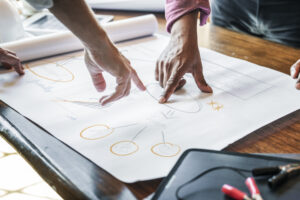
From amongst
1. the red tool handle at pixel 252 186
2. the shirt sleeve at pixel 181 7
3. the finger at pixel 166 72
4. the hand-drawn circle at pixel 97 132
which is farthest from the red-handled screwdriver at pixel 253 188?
the shirt sleeve at pixel 181 7

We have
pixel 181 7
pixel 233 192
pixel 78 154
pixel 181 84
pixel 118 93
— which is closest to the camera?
pixel 233 192

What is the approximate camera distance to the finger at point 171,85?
1.96 ft

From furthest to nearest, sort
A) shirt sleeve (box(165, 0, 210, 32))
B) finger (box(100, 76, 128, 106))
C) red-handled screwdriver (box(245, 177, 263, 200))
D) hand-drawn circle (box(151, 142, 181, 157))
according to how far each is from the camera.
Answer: shirt sleeve (box(165, 0, 210, 32)), finger (box(100, 76, 128, 106)), hand-drawn circle (box(151, 142, 181, 157)), red-handled screwdriver (box(245, 177, 263, 200))

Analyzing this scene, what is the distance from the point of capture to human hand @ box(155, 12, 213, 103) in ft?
2.07

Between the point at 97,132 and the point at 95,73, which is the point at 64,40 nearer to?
the point at 95,73

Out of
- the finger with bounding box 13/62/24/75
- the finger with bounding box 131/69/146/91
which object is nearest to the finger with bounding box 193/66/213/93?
the finger with bounding box 131/69/146/91

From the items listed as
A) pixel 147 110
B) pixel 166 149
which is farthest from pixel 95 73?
pixel 166 149

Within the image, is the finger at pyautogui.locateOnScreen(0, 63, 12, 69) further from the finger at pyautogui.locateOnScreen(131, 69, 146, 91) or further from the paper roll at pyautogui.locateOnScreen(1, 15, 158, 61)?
the finger at pyautogui.locateOnScreen(131, 69, 146, 91)

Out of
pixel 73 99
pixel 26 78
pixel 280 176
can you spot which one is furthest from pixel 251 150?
pixel 26 78

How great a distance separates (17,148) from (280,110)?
0.42 meters

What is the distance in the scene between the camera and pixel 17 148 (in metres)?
0.48

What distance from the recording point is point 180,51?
0.69 metres

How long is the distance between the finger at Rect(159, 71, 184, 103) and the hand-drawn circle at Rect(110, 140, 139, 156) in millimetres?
143

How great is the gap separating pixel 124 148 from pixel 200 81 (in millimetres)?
249
